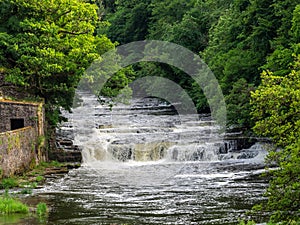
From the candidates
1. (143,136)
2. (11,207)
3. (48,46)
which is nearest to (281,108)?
(11,207)

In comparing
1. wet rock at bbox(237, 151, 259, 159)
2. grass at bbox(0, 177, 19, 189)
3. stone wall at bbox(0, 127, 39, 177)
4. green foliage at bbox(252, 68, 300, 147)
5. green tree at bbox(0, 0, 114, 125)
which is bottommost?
grass at bbox(0, 177, 19, 189)

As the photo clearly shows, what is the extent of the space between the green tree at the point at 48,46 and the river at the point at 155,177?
13.4 feet

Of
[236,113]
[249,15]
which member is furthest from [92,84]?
[249,15]

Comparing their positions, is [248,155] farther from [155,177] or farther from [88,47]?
[88,47]

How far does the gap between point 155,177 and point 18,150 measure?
5.83 metres

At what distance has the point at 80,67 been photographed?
31.0m

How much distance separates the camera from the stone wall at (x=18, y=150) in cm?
2416

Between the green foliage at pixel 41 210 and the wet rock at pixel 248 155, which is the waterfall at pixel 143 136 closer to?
the wet rock at pixel 248 155

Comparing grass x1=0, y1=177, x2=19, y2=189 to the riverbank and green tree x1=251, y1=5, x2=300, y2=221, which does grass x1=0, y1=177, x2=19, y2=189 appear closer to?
the riverbank

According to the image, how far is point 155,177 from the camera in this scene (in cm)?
2734

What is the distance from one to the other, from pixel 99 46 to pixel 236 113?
7994mm

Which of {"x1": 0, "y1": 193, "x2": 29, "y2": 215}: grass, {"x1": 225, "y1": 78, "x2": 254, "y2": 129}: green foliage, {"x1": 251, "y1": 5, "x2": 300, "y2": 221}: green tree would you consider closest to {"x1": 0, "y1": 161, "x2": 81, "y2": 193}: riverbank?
{"x1": 0, "y1": 193, "x2": 29, "y2": 215}: grass

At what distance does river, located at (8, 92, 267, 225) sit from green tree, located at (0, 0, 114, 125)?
4071 millimetres

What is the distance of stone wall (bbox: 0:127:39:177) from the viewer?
2416 centimetres
